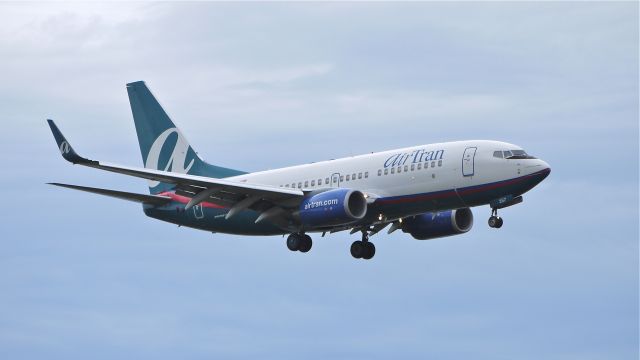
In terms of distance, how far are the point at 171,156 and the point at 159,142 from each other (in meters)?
1.13

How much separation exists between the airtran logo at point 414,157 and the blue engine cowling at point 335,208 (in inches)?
88.0

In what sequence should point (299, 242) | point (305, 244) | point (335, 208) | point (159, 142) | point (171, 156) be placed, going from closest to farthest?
point (335, 208) → point (299, 242) → point (305, 244) → point (171, 156) → point (159, 142)

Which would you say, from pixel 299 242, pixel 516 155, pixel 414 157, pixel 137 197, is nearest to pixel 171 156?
pixel 137 197

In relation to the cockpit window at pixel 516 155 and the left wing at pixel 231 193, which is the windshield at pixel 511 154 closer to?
the cockpit window at pixel 516 155

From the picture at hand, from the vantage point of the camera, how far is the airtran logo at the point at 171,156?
7569 cm

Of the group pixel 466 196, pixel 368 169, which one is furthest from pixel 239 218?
pixel 466 196

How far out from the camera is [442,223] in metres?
69.4

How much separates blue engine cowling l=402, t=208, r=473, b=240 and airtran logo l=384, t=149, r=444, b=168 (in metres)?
5.52

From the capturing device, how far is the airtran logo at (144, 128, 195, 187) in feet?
248

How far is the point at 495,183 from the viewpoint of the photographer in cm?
6188

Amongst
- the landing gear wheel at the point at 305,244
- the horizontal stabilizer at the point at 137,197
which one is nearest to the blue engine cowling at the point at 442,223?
the landing gear wheel at the point at 305,244

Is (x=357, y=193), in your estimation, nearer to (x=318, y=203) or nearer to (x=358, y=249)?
(x=318, y=203)

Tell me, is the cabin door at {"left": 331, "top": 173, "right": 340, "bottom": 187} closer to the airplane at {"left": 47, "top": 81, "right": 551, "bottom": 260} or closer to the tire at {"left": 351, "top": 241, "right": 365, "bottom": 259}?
the airplane at {"left": 47, "top": 81, "right": 551, "bottom": 260}

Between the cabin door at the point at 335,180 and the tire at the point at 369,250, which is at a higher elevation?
the cabin door at the point at 335,180
